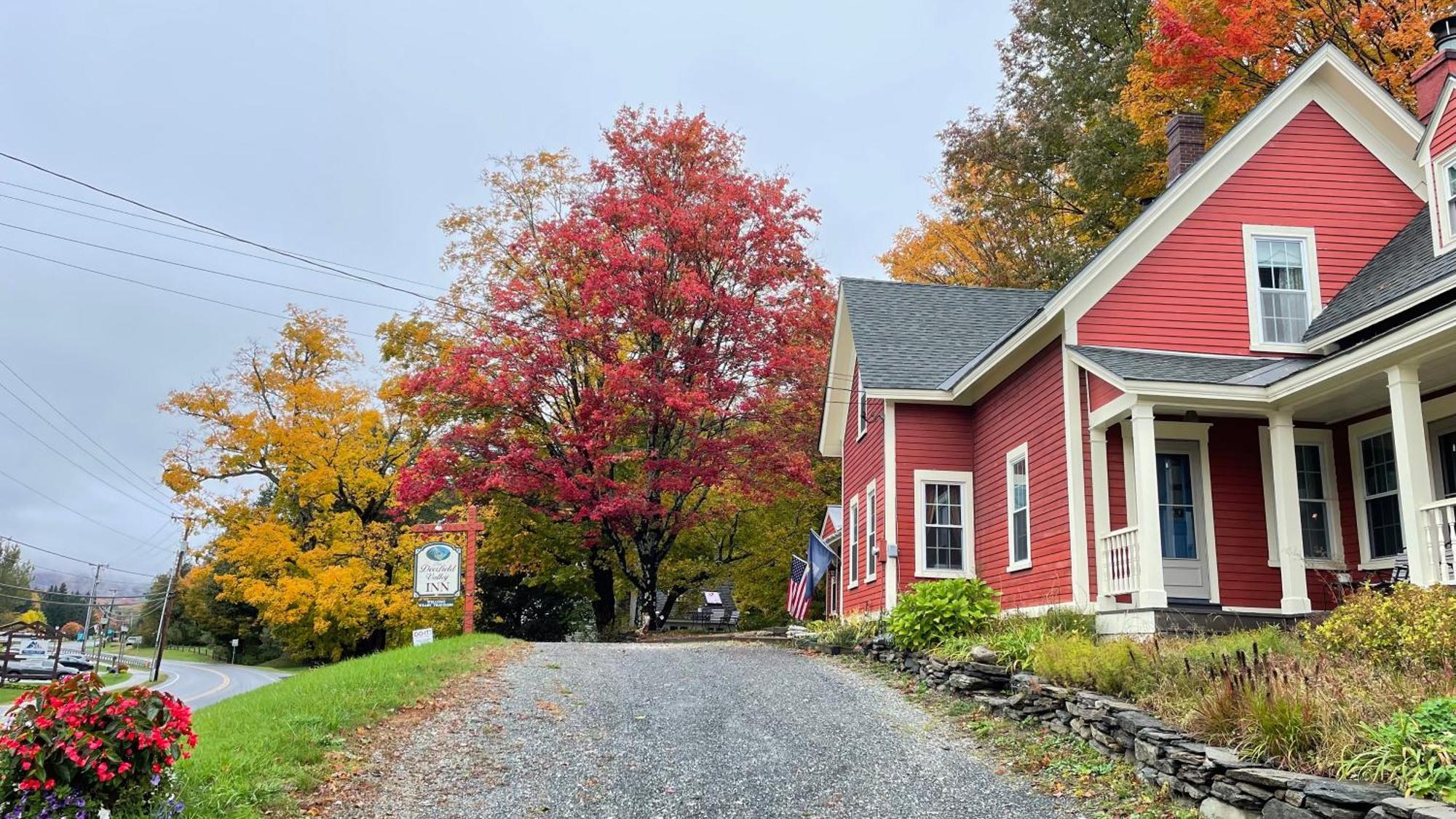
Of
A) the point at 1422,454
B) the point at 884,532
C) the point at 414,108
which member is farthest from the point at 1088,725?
the point at 414,108

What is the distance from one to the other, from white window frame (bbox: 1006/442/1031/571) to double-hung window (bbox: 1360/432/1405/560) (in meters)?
3.89

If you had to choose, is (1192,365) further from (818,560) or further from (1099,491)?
(818,560)

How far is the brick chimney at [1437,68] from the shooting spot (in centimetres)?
1196

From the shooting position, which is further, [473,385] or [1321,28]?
[473,385]

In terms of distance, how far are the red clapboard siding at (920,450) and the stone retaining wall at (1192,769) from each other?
19.1 feet

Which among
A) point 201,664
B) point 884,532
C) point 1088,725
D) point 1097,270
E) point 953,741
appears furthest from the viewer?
point 201,664

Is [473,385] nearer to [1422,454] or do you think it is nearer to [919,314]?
[919,314]

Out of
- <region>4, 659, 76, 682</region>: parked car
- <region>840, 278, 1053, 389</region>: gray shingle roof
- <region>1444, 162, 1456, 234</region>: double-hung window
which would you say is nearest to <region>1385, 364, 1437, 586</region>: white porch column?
<region>1444, 162, 1456, 234</region>: double-hung window

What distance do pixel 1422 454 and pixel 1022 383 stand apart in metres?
5.40

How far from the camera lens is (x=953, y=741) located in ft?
28.8

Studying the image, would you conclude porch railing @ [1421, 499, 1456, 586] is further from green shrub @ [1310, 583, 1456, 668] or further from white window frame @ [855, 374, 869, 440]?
white window frame @ [855, 374, 869, 440]

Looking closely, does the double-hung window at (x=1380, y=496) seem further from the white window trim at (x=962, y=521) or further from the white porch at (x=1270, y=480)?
the white window trim at (x=962, y=521)

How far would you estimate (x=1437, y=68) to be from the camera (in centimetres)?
1210

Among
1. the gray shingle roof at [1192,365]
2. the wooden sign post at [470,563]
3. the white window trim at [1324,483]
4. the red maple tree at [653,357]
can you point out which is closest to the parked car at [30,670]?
the red maple tree at [653,357]
